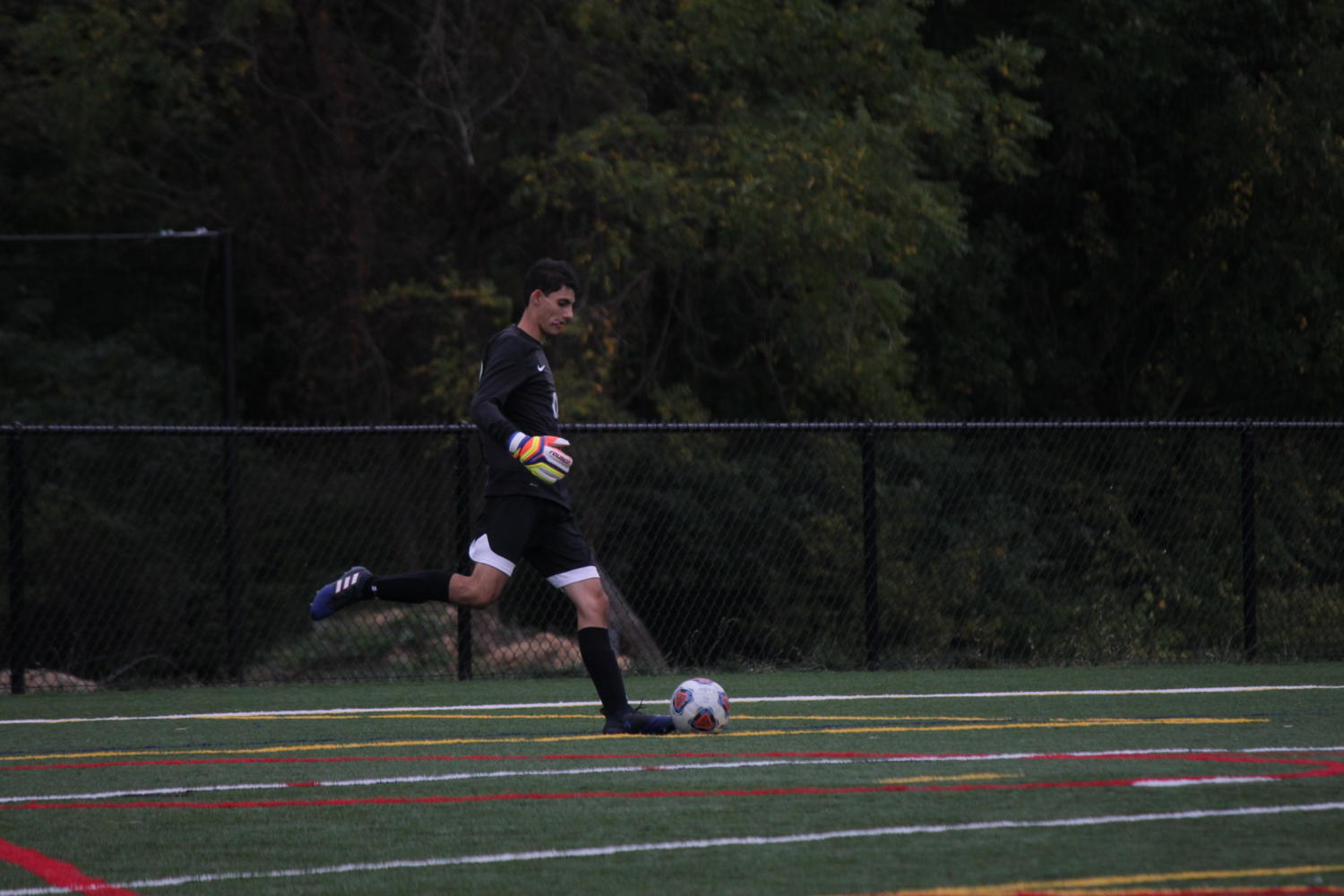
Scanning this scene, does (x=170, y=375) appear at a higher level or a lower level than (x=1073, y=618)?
higher

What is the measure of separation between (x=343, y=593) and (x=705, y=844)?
11.5 ft

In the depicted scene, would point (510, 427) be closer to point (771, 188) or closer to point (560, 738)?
point (560, 738)

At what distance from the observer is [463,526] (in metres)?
11.9

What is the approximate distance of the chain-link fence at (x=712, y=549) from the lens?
41.3ft

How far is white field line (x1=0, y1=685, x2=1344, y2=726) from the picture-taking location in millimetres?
9539

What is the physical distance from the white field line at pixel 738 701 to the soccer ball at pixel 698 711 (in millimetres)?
1913

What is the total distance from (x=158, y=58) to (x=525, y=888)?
1686 cm

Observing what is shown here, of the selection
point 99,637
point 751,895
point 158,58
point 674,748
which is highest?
point 158,58

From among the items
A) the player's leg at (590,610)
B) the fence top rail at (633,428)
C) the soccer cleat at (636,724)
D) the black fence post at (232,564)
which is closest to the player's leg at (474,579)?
the player's leg at (590,610)

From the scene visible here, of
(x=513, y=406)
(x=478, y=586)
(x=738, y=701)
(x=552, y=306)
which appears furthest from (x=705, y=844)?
(x=738, y=701)

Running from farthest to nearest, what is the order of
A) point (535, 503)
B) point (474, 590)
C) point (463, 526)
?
point (463, 526)
point (474, 590)
point (535, 503)

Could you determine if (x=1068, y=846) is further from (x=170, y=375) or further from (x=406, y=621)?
(x=170, y=375)

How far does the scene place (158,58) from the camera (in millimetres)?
19422

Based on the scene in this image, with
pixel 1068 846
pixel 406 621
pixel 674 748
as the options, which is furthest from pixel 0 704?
pixel 1068 846
